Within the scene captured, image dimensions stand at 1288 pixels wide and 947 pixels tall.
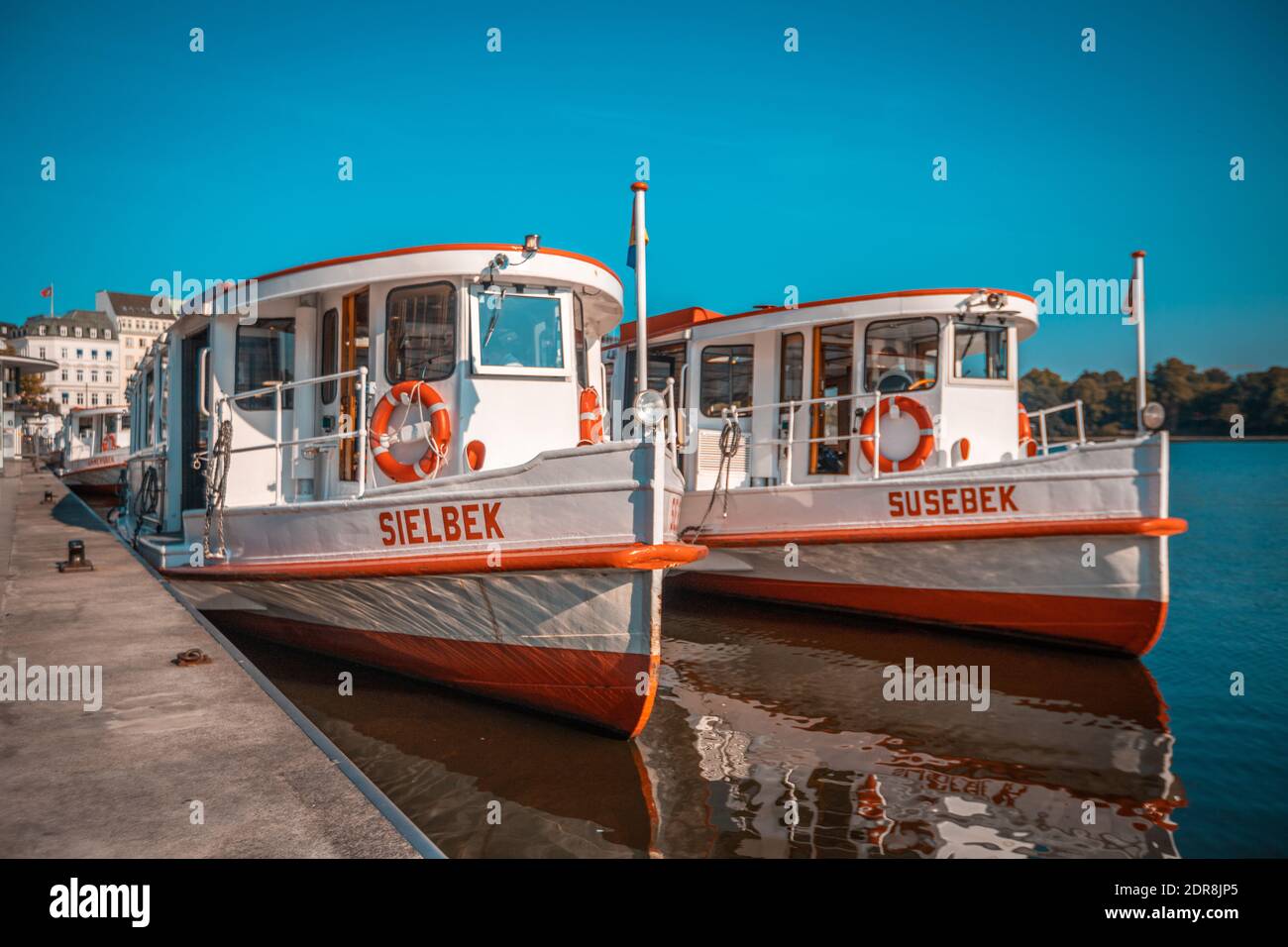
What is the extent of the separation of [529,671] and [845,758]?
87.7 inches

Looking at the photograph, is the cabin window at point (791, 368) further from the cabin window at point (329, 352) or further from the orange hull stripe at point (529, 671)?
the orange hull stripe at point (529, 671)

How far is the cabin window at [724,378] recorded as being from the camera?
11.4 metres

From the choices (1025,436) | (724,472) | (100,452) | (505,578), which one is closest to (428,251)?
(505,578)

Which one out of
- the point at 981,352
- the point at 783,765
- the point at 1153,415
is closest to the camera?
the point at 783,765

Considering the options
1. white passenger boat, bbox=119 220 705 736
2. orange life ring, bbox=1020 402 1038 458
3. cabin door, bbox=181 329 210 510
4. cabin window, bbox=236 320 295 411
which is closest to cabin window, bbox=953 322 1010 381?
orange life ring, bbox=1020 402 1038 458

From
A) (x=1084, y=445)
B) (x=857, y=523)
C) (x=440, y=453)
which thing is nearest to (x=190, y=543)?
(x=440, y=453)

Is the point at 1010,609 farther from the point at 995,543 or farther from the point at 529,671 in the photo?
the point at 529,671

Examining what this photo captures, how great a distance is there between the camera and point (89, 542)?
9992 mm

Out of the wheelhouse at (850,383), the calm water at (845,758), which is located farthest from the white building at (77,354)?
the calm water at (845,758)

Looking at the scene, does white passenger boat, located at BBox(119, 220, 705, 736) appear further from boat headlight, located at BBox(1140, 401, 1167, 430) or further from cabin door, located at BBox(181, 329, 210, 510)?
boat headlight, located at BBox(1140, 401, 1167, 430)

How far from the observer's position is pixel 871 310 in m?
10.1

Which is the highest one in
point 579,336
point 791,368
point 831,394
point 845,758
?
point 791,368

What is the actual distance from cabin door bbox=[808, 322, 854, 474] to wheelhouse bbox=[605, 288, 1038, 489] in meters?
0.01
